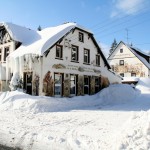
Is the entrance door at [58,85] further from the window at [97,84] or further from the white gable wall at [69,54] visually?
the window at [97,84]

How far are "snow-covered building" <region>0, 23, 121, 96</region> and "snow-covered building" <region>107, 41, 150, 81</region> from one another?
638 inches

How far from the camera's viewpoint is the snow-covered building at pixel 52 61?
1873cm

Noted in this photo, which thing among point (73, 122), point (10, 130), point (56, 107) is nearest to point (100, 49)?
point (56, 107)

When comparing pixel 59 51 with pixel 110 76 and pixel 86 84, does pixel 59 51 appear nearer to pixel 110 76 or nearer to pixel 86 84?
pixel 86 84

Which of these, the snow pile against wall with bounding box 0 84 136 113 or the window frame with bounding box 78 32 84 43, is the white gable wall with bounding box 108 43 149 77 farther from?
the window frame with bounding box 78 32 84 43

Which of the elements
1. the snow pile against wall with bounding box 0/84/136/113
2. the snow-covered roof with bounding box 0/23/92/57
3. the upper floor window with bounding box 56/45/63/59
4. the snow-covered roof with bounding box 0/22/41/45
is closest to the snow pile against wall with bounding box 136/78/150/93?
the snow pile against wall with bounding box 0/84/136/113

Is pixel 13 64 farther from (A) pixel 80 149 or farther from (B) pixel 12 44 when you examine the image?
(A) pixel 80 149

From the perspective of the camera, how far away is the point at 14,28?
74.1 ft

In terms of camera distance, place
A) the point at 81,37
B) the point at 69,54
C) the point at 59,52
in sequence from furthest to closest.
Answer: the point at 81,37 → the point at 69,54 → the point at 59,52

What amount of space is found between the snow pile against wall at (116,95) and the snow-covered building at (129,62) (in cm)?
1637

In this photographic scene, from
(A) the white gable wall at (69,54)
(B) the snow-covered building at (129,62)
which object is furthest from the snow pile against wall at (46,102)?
(B) the snow-covered building at (129,62)

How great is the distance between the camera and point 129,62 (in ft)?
134

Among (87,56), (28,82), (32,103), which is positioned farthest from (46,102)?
(87,56)

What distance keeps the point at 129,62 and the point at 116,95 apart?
19.2 meters
